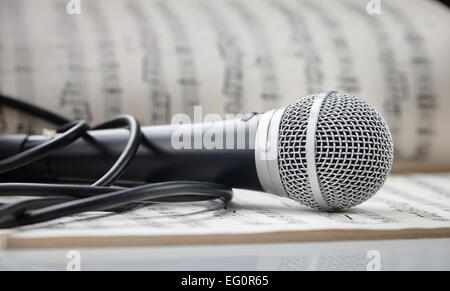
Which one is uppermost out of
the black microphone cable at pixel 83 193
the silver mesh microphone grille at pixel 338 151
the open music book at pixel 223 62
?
the open music book at pixel 223 62

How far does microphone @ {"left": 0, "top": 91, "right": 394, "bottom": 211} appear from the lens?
0.60 meters

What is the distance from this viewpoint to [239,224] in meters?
0.58

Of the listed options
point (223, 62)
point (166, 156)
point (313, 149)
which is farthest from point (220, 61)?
point (313, 149)

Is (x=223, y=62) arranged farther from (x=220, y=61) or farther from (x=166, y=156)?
(x=166, y=156)

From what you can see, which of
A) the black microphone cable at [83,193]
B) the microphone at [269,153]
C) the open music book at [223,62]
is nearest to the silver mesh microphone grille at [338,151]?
the microphone at [269,153]

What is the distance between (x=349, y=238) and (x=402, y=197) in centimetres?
29

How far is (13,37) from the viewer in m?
1.03

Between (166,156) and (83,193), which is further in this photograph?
(166,156)

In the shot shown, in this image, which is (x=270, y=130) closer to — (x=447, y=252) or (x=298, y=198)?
(x=298, y=198)

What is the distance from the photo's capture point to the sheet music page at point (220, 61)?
1029mm

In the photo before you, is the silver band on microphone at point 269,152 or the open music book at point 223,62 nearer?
the silver band on microphone at point 269,152

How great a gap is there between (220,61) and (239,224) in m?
0.53

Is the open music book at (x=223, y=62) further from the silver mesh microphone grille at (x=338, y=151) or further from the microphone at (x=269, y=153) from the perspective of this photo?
the silver mesh microphone grille at (x=338, y=151)

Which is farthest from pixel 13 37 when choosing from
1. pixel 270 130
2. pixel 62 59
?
pixel 270 130
